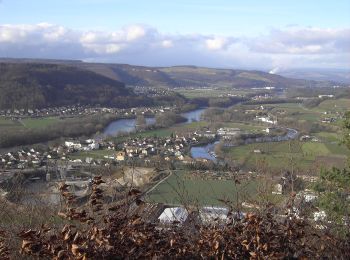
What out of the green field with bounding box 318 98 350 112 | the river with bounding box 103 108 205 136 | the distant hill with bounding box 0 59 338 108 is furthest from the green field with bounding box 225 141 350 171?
the green field with bounding box 318 98 350 112

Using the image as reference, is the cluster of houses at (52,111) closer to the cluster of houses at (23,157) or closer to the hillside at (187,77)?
the cluster of houses at (23,157)

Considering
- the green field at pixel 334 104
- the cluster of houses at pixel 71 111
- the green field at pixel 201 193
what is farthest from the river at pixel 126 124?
the green field at pixel 201 193

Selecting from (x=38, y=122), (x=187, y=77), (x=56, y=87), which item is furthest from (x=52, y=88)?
(x=187, y=77)

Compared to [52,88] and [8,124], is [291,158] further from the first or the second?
[52,88]

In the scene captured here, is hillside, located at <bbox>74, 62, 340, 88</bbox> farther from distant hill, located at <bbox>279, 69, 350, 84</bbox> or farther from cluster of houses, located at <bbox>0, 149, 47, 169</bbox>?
cluster of houses, located at <bbox>0, 149, 47, 169</bbox>

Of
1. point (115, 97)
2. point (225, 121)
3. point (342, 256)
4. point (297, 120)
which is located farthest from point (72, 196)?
point (115, 97)

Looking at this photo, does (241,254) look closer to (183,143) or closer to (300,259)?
(300,259)
